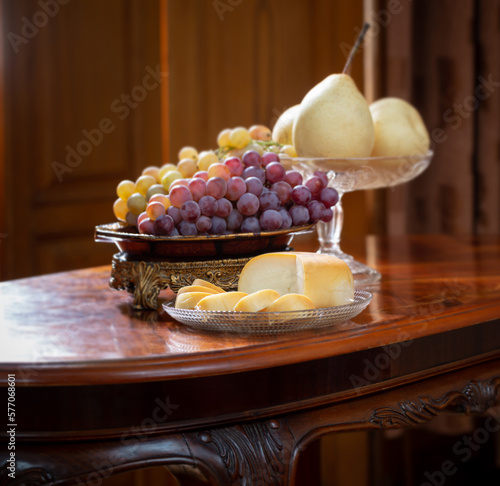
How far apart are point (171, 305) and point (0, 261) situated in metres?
1.50

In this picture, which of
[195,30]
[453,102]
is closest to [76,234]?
[195,30]

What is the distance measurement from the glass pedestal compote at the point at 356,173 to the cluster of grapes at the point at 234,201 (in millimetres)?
68

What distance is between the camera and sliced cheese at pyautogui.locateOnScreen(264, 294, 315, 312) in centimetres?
72

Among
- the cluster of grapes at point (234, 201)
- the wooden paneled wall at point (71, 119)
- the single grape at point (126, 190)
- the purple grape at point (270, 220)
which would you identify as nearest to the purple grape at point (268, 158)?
the cluster of grapes at point (234, 201)

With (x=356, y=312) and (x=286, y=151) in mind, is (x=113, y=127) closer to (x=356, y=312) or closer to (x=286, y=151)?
(x=286, y=151)

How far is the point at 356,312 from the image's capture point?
0.76 metres

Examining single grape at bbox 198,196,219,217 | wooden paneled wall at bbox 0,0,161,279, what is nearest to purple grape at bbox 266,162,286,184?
single grape at bbox 198,196,219,217

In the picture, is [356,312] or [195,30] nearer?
[356,312]

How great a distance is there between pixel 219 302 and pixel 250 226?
193 mm

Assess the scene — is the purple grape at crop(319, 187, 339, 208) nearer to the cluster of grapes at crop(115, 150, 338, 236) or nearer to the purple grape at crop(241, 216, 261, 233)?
the cluster of grapes at crop(115, 150, 338, 236)

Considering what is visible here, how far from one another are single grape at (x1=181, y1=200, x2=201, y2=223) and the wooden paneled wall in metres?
1.40

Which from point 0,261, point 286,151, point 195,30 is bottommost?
point 0,261

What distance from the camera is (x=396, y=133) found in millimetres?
1129

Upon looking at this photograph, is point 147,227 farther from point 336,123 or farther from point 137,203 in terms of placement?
point 336,123
